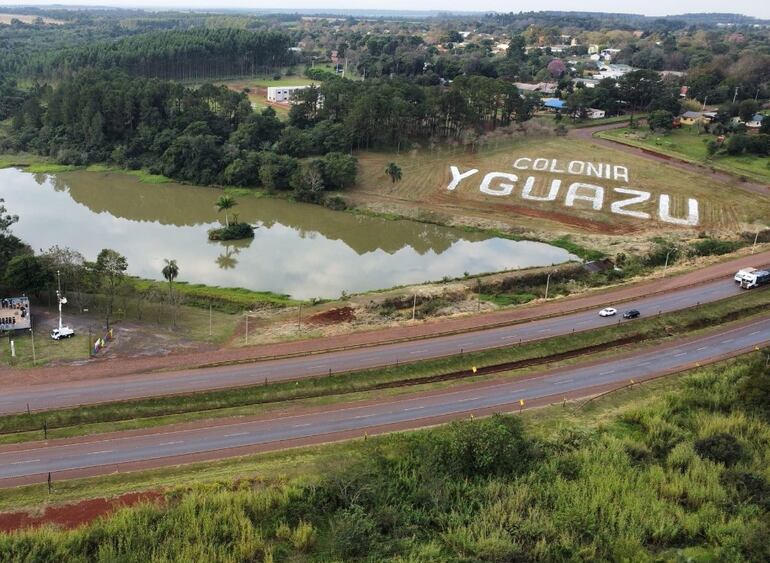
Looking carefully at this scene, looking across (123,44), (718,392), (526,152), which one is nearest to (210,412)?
(718,392)

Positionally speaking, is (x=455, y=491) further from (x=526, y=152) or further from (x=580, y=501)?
(x=526, y=152)

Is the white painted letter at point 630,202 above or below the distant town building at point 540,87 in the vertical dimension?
below

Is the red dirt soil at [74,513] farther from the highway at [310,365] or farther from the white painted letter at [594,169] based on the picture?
the white painted letter at [594,169]

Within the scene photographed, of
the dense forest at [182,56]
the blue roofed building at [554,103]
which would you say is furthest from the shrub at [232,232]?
the dense forest at [182,56]

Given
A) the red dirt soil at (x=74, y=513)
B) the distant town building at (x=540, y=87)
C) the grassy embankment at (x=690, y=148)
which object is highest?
the distant town building at (x=540, y=87)

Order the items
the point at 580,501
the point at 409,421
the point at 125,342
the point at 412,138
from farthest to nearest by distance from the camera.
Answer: the point at 412,138 < the point at 125,342 < the point at 409,421 < the point at 580,501

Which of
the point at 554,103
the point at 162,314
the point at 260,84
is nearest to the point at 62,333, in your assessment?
the point at 162,314
